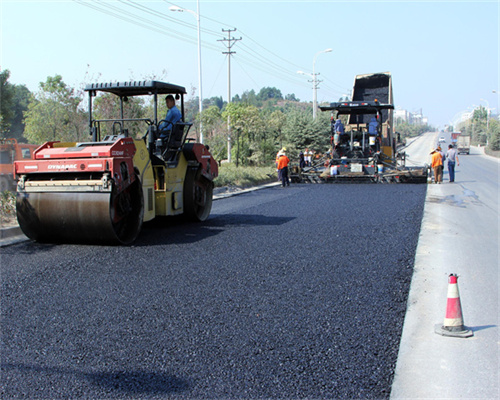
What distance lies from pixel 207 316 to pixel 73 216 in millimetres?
3169

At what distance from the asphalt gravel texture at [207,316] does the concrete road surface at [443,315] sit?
6.1 inches

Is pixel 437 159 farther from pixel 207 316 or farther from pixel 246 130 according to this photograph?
pixel 207 316

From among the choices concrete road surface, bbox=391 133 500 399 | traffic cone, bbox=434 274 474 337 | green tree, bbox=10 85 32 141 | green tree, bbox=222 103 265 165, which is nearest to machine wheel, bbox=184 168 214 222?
concrete road surface, bbox=391 133 500 399

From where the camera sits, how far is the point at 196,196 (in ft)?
32.0

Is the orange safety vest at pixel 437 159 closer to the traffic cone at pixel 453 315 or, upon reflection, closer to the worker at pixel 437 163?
the worker at pixel 437 163

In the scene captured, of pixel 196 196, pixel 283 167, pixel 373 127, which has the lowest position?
pixel 196 196

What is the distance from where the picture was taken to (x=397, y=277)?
6.11 m

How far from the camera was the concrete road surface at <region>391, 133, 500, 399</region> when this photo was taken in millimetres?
3652

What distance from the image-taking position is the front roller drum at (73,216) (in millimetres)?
6965

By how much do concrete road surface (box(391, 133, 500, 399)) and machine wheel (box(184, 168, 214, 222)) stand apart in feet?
12.7

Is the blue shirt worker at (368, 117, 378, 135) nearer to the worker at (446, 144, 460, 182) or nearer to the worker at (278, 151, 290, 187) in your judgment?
the worker at (278, 151, 290, 187)

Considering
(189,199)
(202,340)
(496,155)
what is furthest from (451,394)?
(496,155)

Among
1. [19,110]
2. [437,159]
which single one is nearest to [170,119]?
[437,159]

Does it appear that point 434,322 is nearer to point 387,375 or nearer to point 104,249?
point 387,375
